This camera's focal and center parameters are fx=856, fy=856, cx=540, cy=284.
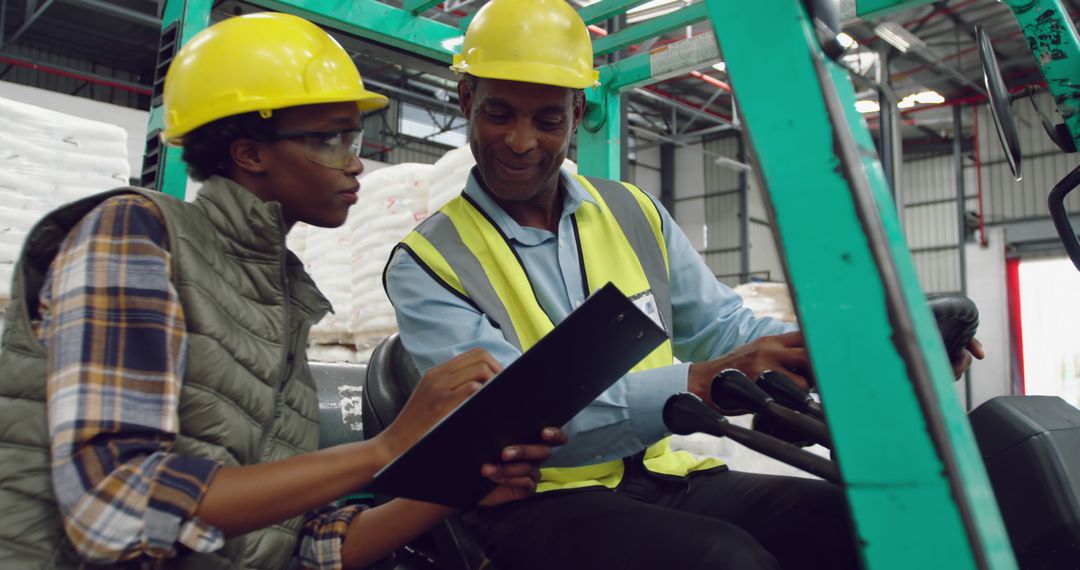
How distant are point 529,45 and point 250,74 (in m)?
0.63

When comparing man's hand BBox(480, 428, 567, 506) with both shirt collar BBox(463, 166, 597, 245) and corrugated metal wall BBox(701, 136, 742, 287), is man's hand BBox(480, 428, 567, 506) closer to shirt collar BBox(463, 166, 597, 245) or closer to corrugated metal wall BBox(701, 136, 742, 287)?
shirt collar BBox(463, 166, 597, 245)

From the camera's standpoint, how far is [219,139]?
1616mm

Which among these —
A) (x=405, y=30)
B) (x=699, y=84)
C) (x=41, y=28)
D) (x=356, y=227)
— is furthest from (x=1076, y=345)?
(x=41, y=28)

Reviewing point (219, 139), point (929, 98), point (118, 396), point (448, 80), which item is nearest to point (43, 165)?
point (219, 139)

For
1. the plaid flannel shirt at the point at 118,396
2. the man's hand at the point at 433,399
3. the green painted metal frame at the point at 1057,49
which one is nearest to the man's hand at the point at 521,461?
the man's hand at the point at 433,399

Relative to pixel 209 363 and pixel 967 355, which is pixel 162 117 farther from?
pixel 967 355

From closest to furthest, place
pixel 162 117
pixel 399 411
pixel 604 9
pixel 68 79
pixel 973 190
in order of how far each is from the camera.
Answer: pixel 399 411, pixel 162 117, pixel 604 9, pixel 68 79, pixel 973 190

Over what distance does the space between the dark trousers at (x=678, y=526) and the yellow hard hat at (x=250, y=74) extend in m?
0.88

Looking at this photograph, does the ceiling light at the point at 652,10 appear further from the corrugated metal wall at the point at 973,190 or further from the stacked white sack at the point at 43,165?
the corrugated metal wall at the point at 973,190

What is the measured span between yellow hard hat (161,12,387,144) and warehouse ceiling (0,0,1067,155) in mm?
9746

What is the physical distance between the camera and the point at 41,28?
1375cm

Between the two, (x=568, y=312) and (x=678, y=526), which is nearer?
(x=678, y=526)

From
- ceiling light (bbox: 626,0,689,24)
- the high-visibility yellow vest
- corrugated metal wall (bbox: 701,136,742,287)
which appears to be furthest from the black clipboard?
corrugated metal wall (bbox: 701,136,742,287)

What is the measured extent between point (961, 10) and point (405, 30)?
1322 cm
